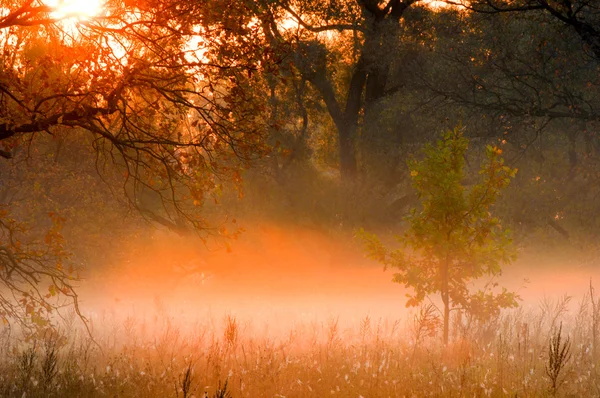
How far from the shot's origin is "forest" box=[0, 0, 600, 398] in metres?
8.12

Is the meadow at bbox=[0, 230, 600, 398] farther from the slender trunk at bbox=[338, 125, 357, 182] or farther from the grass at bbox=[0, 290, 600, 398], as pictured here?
the slender trunk at bbox=[338, 125, 357, 182]

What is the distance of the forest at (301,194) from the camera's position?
26.7 feet

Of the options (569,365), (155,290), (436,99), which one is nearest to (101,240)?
(155,290)

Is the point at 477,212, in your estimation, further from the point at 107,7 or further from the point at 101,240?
Answer: the point at 101,240

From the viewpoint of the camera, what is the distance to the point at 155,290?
26922 millimetres

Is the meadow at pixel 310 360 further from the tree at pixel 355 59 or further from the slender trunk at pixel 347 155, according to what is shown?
the tree at pixel 355 59

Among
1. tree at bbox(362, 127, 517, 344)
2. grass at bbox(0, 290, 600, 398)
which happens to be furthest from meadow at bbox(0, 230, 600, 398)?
tree at bbox(362, 127, 517, 344)

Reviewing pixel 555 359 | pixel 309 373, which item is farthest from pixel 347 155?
pixel 555 359

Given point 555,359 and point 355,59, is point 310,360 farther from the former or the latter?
point 355,59

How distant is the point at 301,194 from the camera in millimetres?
24281

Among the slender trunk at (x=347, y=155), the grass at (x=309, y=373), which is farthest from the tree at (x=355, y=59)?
the grass at (x=309, y=373)

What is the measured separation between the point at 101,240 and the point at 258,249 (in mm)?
6758

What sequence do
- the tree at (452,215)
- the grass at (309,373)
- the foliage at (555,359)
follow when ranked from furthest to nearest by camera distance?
the tree at (452,215) → the grass at (309,373) → the foliage at (555,359)

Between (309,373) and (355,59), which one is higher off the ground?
(355,59)
